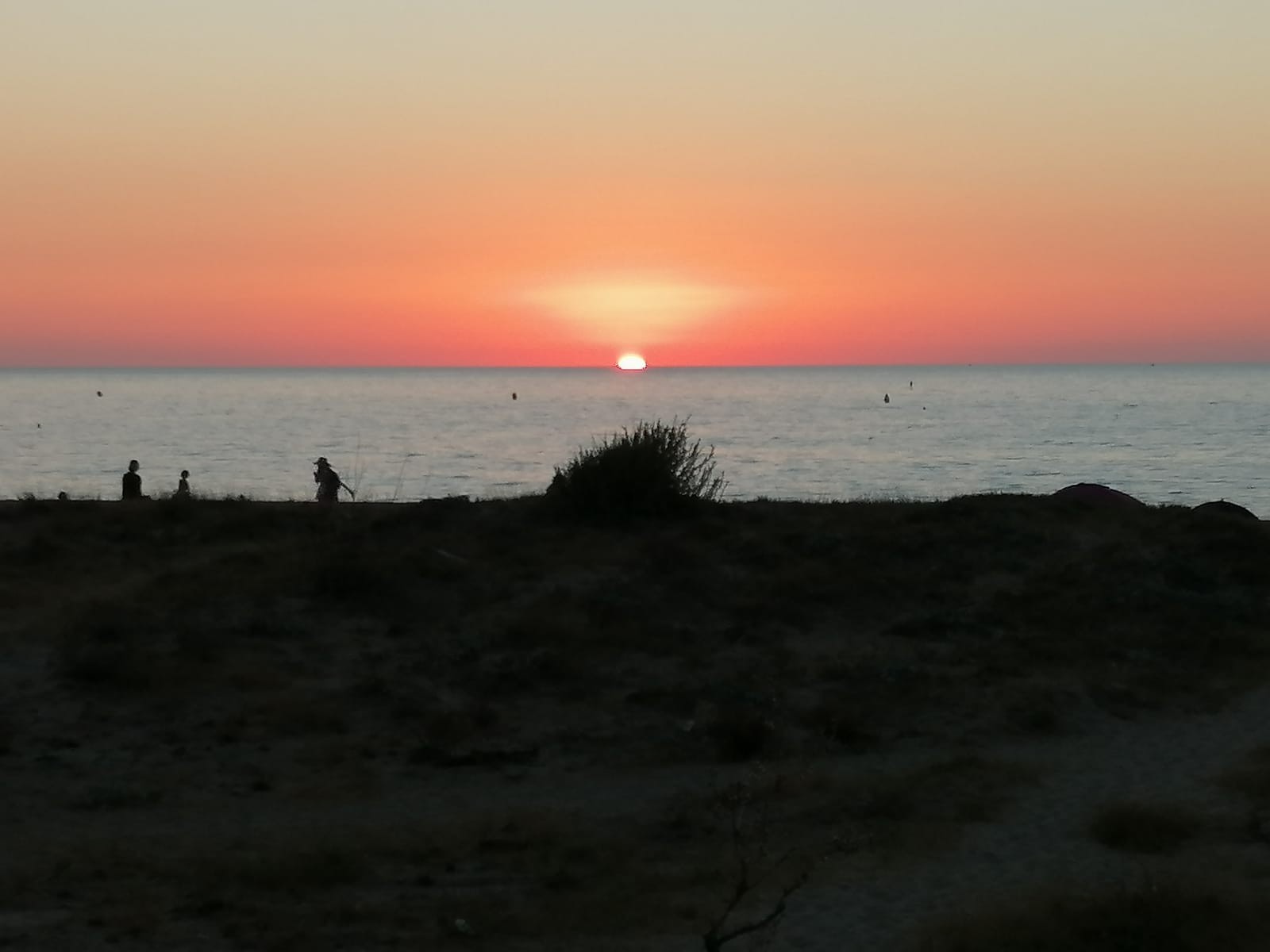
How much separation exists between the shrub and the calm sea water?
12950mm

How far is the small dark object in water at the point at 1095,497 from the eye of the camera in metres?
23.2

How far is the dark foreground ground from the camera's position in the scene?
8211 mm

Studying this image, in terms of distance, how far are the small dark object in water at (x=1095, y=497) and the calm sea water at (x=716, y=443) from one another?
890 centimetres

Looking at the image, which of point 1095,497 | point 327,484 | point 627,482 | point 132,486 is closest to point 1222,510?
point 1095,497

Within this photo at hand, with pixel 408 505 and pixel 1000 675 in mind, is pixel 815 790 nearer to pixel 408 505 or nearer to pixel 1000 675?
pixel 1000 675

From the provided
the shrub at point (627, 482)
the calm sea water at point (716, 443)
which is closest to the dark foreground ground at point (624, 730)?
the shrub at point (627, 482)

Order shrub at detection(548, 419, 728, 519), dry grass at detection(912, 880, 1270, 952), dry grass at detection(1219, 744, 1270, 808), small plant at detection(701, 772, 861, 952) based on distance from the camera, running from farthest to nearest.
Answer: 1. shrub at detection(548, 419, 728, 519)
2. dry grass at detection(1219, 744, 1270, 808)
3. small plant at detection(701, 772, 861, 952)
4. dry grass at detection(912, 880, 1270, 952)

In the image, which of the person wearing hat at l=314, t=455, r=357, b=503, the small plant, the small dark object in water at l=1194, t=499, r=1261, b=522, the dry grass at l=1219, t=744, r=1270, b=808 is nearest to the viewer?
the small plant

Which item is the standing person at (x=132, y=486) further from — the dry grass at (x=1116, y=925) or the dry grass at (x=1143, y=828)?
the dry grass at (x=1116, y=925)

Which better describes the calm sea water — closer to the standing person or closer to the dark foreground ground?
the standing person

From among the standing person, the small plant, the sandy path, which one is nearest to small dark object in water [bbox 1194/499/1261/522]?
the sandy path

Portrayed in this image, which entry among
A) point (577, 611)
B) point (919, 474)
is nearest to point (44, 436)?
point (919, 474)

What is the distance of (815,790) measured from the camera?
10.6 meters

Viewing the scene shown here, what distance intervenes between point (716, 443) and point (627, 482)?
70.2 m
